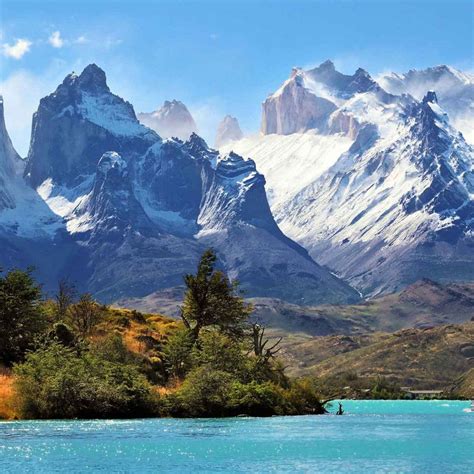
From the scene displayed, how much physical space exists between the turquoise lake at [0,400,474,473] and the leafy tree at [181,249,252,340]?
29891 millimetres

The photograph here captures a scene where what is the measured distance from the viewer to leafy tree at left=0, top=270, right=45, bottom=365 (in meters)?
142

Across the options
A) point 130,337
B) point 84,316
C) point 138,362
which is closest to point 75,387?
point 138,362

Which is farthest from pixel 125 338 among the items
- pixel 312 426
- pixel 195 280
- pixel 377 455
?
pixel 377 455

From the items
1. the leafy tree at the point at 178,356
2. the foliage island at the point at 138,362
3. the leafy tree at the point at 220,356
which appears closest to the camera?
the foliage island at the point at 138,362

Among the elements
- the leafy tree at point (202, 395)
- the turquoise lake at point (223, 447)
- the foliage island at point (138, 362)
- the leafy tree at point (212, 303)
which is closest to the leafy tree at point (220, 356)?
the foliage island at point (138, 362)

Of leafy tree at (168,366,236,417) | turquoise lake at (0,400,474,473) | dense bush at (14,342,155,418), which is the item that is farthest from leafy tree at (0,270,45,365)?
turquoise lake at (0,400,474,473)

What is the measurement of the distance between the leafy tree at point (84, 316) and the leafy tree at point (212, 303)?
1401 centimetres

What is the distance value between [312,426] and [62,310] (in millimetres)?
52111

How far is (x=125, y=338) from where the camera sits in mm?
157625

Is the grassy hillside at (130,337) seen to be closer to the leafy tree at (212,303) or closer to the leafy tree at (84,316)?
the leafy tree at (84,316)

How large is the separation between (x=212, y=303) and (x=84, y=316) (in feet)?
64.0

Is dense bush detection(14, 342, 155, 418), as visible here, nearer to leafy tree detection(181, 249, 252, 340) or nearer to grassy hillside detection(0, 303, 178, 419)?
grassy hillside detection(0, 303, 178, 419)

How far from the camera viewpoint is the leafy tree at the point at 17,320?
466ft

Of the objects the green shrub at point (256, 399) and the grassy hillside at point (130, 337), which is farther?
the green shrub at point (256, 399)
